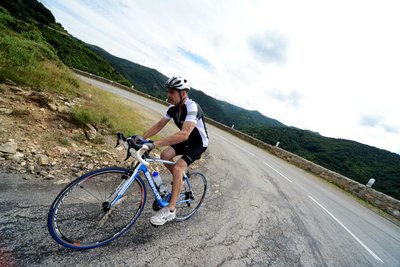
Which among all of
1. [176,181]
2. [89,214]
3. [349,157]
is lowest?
[89,214]

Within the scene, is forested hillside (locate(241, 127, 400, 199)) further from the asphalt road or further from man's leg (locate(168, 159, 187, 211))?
man's leg (locate(168, 159, 187, 211))

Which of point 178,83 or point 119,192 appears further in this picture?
point 178,83

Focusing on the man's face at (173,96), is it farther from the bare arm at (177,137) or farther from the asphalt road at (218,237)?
the asphalt road at (218,237)

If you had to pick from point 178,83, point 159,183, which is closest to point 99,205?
point 159,183

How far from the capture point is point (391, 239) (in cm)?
649

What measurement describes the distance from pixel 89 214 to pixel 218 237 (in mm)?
2051

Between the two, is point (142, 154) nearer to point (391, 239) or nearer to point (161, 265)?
point (161, 265)

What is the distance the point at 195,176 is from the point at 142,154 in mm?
1737

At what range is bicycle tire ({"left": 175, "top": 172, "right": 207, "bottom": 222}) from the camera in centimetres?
376

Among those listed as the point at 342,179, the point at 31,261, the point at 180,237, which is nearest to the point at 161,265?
the point at 180,237

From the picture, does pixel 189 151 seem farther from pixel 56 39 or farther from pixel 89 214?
pixel 56 39

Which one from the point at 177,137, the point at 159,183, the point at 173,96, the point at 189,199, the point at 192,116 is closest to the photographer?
the point at 177,137

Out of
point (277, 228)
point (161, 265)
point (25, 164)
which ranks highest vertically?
point (277, 228)

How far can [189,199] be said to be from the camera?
3.95 metres
